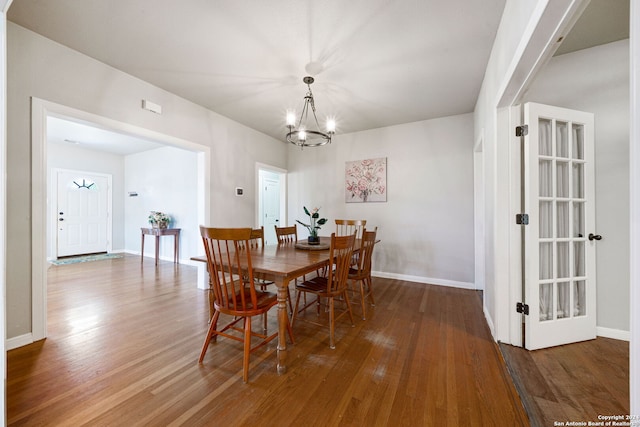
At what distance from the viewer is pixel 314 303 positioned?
10.3 ft

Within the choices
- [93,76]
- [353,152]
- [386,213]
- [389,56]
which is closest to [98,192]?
[93,76]

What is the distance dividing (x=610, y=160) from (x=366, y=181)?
113 inches

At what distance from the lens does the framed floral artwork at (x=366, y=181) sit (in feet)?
14.5

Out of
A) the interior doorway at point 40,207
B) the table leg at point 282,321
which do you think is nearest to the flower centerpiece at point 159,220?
the interior doorway at point 40,207

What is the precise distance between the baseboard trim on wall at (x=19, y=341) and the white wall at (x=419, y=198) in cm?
377

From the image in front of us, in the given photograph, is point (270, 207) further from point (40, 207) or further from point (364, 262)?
point (40, 207)

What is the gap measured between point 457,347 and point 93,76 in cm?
422

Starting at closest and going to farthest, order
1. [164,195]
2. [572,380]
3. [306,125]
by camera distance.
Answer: [572,380] < [306,125] < [164,195]

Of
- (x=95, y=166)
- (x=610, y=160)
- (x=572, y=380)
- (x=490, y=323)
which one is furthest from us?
(x=95, y=166)

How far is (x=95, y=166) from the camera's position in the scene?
632cm

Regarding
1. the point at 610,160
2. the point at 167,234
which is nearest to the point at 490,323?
the point at 610,160

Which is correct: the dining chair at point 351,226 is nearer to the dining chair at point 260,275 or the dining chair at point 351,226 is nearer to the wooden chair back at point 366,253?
the wooden chair back at point 366,253

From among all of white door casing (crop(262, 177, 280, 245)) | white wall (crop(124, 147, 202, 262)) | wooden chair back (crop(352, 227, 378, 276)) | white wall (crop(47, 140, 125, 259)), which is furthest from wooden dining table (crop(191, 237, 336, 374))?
white wall (crop(47, 140, 125, 259))

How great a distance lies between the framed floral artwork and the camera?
14.5 ft
